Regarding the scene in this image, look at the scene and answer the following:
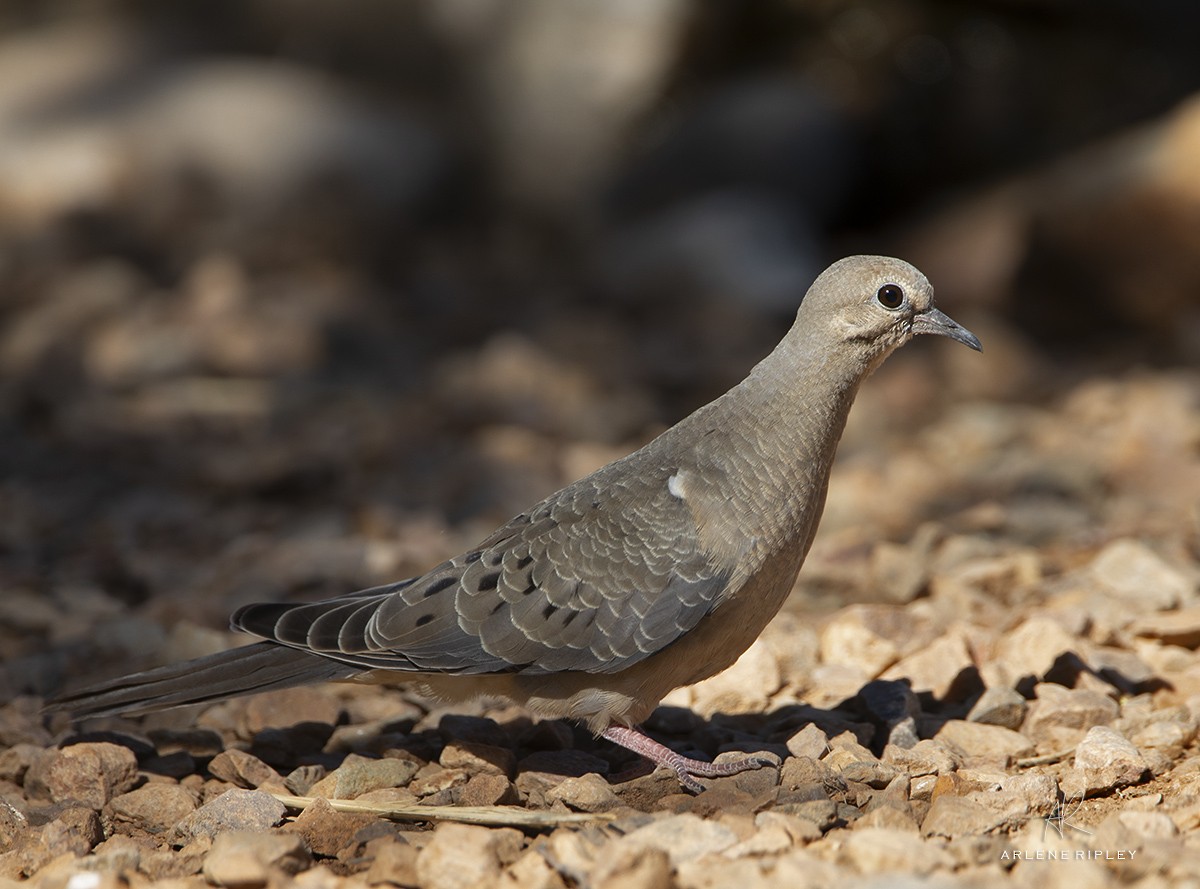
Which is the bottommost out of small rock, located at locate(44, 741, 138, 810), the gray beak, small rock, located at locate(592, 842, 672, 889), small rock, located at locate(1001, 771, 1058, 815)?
small rock, located at locate(1001, 771, 1058, 815)

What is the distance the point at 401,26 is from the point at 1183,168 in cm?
592

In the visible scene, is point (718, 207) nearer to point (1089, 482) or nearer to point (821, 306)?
point (1089, 482)

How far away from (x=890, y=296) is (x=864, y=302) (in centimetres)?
8

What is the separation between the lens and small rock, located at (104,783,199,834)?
367 cm

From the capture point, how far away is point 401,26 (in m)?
10.5

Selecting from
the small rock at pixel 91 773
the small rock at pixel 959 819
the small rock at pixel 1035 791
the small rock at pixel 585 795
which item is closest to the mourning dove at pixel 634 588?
the small rock at pixel 91 773

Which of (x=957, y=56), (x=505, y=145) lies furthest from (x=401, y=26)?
(x=957, y=56)

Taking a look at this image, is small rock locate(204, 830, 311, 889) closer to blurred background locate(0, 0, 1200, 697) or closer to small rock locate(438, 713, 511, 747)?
small rock locate(438, 713, 511, 747)

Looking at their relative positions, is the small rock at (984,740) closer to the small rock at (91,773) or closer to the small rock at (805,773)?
the small rock at (805,773)

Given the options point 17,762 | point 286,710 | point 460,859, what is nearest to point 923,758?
point 460,859

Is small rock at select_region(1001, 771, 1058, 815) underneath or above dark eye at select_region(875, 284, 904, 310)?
underneath

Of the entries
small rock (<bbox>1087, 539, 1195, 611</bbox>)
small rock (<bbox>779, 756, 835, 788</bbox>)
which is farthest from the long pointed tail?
small rock (<bbox>1087, 539, 1195, 611</bbox>)

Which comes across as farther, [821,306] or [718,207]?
[718,207]

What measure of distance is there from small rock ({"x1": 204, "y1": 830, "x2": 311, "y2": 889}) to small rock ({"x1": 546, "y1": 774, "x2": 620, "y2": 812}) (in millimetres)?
726
